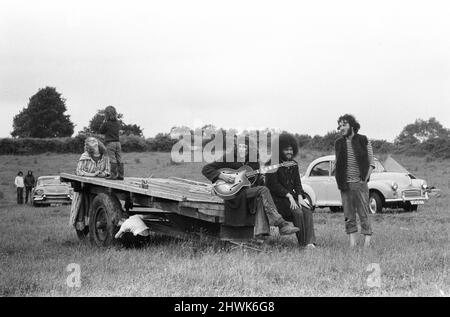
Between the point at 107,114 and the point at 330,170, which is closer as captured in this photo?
the point at 107,114

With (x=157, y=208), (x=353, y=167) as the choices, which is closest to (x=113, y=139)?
(x=157, y=208)

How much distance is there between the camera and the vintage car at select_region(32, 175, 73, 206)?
26094mm

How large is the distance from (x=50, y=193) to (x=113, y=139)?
52.0ft

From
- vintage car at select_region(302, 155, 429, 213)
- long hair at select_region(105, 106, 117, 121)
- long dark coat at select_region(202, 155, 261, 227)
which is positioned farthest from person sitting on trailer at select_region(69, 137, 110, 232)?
vintage car at select_region(302, 155, 429, 213)

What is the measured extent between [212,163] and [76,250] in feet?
7.66

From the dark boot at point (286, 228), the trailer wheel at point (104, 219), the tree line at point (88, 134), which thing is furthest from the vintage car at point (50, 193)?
the dark boot at point (286, 228)

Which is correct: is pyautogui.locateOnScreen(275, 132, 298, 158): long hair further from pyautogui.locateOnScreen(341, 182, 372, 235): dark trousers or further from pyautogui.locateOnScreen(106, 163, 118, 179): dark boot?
pyautogui.locateOnScreen(106, 163, 118, 179): dark boot

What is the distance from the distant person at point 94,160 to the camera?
10.8 meters

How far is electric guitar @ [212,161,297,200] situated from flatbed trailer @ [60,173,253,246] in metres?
0.15

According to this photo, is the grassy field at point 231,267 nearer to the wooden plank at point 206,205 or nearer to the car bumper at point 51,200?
the wooden plank at point 206,205

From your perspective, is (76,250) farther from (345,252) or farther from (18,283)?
(345,252)

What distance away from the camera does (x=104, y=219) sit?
954 centimetres

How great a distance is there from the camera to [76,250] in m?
8.81
